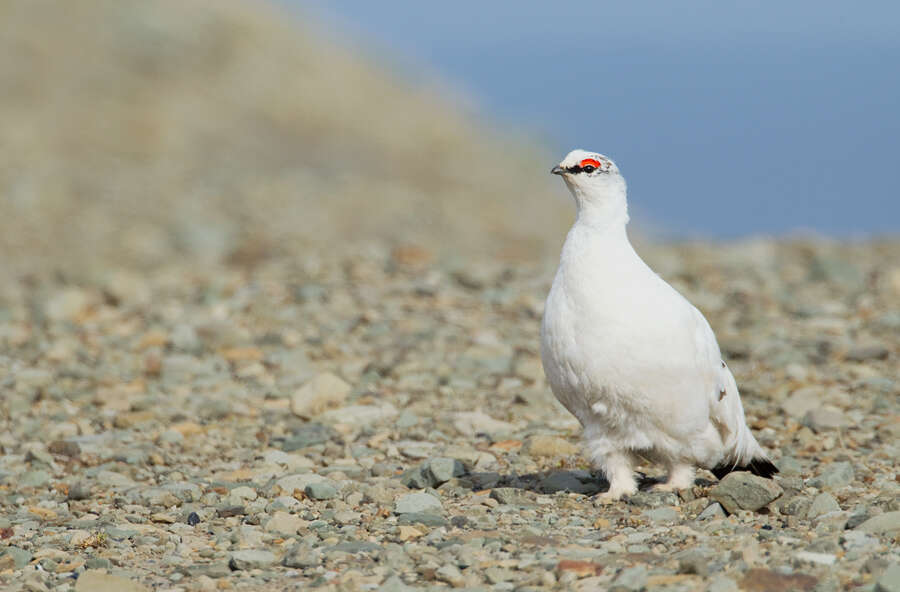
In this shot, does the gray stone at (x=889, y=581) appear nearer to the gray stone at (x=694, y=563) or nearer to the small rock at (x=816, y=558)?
the small rock at (x=816, y=558)

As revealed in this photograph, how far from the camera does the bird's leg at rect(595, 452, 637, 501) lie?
627cm

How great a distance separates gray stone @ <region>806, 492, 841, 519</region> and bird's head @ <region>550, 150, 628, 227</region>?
5.28ft

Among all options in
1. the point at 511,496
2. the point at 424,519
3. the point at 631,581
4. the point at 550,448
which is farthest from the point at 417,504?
the point at 631,581

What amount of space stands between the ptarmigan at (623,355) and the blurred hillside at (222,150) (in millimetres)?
9506

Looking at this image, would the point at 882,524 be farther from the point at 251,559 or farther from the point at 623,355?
the point at 251,559

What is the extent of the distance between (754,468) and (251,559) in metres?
2.75

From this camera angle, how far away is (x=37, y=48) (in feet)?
89.3

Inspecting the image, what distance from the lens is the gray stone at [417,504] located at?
20.1ft

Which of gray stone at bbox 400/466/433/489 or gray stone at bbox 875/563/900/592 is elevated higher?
gray stone at bbox 875/563/900/592

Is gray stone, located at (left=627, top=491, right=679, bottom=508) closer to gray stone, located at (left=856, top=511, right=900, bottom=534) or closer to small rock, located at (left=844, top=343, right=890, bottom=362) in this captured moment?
gray stone, located at (left=856, top=511, right=900, bottom=534)

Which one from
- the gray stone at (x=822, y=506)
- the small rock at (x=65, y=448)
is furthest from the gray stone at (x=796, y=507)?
the small rock at (x=65, y=448)

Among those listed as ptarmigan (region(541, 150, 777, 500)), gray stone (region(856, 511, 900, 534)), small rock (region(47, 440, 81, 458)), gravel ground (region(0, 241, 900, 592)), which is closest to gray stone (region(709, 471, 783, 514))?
gravel ground (region(0, 241, 900, 592))

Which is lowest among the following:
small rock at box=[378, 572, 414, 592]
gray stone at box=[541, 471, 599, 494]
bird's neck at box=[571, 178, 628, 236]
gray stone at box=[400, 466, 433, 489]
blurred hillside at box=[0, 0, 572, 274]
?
small rock at box=[378, 572, 414, 592]

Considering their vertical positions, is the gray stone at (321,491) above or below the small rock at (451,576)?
above
